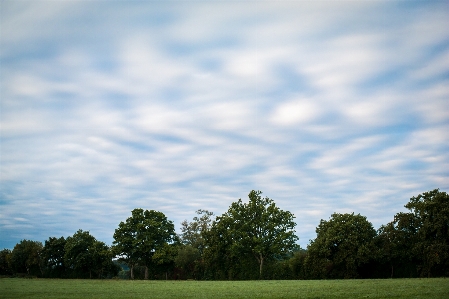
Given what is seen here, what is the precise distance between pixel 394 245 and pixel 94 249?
71.3m

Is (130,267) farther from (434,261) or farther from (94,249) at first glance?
(434,261)

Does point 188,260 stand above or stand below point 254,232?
below

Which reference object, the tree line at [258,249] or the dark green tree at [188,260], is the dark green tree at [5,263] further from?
the dark green tree at [188,260]

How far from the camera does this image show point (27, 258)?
117 m

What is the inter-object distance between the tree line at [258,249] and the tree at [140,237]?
238 mm

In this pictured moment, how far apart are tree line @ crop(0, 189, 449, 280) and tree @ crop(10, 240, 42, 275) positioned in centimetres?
28

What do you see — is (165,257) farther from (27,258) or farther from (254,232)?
(27,258)

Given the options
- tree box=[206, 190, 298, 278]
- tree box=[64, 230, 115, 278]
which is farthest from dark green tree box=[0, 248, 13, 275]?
tree box=[206, 190, 298, 278]

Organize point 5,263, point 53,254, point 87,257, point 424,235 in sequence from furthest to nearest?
point 5,263, point 53,254, point 87,257, point 424,235

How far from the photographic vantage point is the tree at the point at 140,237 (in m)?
95.4

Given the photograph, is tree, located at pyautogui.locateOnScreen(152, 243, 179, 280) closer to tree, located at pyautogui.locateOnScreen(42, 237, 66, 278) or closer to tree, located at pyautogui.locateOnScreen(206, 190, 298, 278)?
tree, located at pyautogui.locateOnScreen(206, 190, 298, 278)

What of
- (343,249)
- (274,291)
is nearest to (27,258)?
(343,249)

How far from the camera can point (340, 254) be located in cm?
7388

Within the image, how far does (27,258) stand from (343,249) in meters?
91.5
